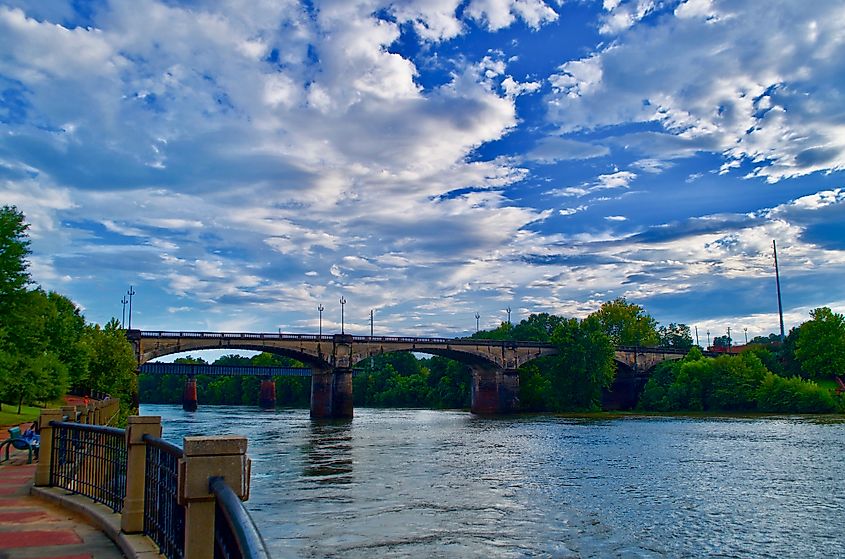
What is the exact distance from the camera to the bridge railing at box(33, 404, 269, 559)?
5293mm

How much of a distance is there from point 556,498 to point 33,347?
3621cm

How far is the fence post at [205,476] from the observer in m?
5.45

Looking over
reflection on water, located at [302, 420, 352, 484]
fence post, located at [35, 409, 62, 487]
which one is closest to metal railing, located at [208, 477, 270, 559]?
fence post, located at [35, 409, 62, 487]

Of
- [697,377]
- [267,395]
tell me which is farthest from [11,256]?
[267,395]

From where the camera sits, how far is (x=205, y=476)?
554 centimetres

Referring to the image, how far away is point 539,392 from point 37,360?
225ft

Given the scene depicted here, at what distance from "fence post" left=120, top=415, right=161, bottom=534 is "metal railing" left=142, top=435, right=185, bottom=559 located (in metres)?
0.10

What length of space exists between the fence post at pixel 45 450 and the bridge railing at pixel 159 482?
0.02 meters

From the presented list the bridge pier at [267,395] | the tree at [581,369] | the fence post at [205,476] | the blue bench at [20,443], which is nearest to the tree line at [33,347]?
the blue bench at [20,443]

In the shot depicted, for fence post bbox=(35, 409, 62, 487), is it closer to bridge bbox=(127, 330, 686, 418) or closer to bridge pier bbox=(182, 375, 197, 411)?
bridge bbox=(127, 330, 686, 418)

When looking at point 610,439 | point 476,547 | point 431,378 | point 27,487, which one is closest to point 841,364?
point 610,439

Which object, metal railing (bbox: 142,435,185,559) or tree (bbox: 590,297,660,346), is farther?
tree (bbox: 590,297,660,346)

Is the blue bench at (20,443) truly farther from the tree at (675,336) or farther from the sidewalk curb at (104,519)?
the tree at (675,336)

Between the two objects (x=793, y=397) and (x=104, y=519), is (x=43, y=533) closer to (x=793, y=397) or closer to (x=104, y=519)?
(x=104, y=519)
